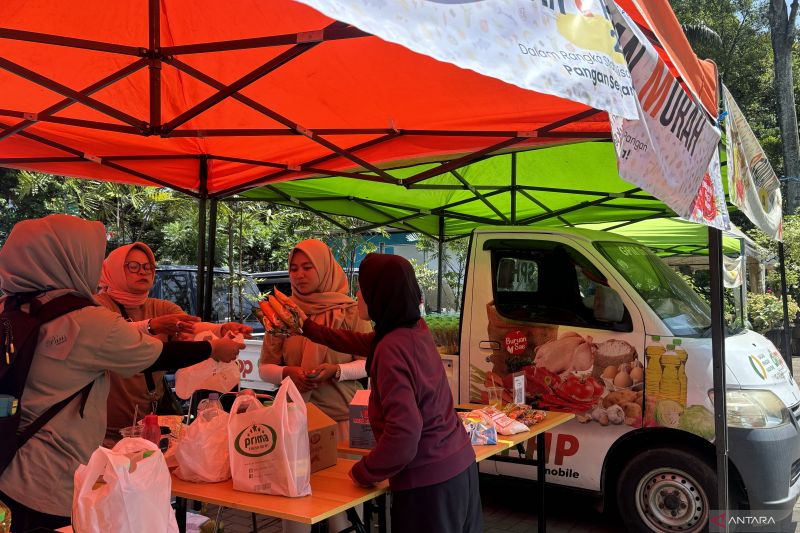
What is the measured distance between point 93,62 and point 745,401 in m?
4.60

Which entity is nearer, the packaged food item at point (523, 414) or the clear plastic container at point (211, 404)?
the clear plastic container at point (211, 404)

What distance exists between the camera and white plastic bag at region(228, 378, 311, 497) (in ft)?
8.28

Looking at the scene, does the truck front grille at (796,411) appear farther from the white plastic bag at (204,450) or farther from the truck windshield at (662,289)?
the white plastic bag at (204,450)

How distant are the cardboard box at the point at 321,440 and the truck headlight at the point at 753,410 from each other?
2.93 metres

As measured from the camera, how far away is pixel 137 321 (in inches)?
158

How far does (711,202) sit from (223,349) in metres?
2.48

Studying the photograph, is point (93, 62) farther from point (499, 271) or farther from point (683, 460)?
point (683, 460)

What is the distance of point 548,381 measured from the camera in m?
5.04

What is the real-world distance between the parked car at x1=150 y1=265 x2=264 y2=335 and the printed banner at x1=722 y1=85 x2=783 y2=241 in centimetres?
557

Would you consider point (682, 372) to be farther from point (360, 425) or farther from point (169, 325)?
point (169, 325)

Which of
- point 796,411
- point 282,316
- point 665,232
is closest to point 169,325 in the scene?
point 282,316

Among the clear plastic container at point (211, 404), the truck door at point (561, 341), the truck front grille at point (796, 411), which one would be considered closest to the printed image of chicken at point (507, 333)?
the truck door at point (561, 341)

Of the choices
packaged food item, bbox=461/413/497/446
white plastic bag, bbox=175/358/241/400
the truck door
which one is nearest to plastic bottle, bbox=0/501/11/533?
white plastic bag, bbox=175/358/241/400

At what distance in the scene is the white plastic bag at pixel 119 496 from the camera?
177cm
